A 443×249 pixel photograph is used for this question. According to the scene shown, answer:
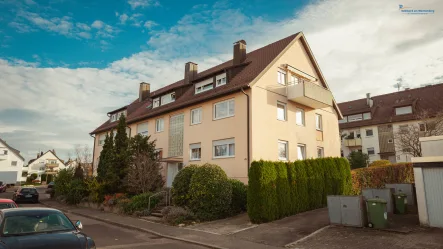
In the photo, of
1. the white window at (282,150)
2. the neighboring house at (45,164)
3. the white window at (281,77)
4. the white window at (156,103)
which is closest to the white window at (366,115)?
the white window at (281,77)

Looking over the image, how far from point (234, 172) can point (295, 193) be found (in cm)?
409

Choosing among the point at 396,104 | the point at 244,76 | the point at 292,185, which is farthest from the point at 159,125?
the point at 396,104

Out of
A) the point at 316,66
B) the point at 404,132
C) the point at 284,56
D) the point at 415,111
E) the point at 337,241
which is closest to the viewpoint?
the point at 337,241

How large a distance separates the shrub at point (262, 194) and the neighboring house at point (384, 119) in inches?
1103

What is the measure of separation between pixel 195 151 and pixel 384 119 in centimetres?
2966

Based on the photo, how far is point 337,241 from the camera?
31.7 ft

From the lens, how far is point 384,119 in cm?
3925

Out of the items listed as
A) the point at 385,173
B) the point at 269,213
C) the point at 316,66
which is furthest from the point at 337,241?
the point at 316,66

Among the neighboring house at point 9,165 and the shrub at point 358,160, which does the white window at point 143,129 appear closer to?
the shrub at point 358,160

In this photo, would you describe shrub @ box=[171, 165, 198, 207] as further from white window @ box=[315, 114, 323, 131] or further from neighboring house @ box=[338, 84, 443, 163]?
neighboring house @ box=[338, 84, 443, 163]

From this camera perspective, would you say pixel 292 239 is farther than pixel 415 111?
No

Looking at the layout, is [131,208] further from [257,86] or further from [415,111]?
[415,111]

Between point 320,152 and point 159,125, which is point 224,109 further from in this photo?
point 320,152

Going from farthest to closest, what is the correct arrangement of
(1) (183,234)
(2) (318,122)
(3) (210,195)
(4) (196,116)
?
(2) (318,122) < (4) (196,116) < (3) (210,195) < (1) (183,234)
